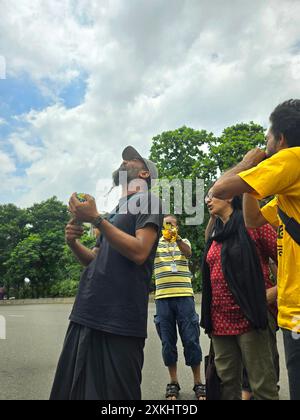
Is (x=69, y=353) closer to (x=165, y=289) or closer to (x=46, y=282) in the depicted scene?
(x=165, y=289)

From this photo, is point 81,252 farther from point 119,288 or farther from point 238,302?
point 238,302

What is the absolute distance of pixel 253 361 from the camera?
2828 millimetres

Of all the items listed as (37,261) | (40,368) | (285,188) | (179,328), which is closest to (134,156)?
(285,188)

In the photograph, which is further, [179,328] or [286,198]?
[179,328]

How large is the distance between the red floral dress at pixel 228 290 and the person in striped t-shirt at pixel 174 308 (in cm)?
141

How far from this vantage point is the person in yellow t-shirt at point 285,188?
194cm

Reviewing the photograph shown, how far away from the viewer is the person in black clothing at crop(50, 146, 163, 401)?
2.10 meters

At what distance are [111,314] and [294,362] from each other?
887mm

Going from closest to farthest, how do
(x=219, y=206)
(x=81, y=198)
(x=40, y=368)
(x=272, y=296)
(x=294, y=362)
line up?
1. (x=294, y=362)
2. (x=81, y=198)
3. (x=272, y=296)
4. (x=219, y=206)
5. (x=40, y=368)

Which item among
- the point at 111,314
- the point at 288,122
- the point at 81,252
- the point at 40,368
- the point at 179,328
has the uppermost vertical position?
Result: the point at 288,122

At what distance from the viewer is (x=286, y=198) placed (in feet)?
6.84

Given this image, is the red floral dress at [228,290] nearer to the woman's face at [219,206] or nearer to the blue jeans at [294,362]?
the woman's face at [219,206]

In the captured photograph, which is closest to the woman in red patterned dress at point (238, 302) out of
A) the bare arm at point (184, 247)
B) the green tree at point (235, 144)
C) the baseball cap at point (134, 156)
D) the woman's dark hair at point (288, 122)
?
the baseball cap at point (134, 156)
